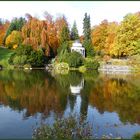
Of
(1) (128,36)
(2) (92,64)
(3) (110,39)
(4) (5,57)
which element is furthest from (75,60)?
(4) (5,57)

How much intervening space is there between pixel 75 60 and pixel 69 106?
3222 cm

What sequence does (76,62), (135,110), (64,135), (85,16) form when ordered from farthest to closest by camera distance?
(85,16) → (76,62) → (135,110) → (64,135)

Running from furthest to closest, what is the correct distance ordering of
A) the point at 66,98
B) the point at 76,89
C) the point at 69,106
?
the point at 76,89 < the point at 66,98 < the point at 69,106

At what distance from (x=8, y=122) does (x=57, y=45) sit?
45916mm

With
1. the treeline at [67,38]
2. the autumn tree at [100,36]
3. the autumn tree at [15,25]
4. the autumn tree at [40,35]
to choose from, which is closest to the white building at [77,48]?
the treeline at [67,38]

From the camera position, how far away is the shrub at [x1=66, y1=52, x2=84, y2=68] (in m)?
52.6

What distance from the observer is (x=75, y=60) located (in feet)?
173

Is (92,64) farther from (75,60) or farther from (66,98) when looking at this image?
(66,98)

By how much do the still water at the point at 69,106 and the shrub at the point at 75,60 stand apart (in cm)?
2168

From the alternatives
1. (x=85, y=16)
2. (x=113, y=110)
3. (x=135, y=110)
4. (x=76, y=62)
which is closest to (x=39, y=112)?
(x=113, y=110)

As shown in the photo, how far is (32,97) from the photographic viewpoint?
23.5m

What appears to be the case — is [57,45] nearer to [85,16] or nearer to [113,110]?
[85,16]

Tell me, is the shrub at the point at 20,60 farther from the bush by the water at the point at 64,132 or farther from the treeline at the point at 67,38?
the bush by the water at the point at 64,132

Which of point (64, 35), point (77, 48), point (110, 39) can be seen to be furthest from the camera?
point (110, 39)
